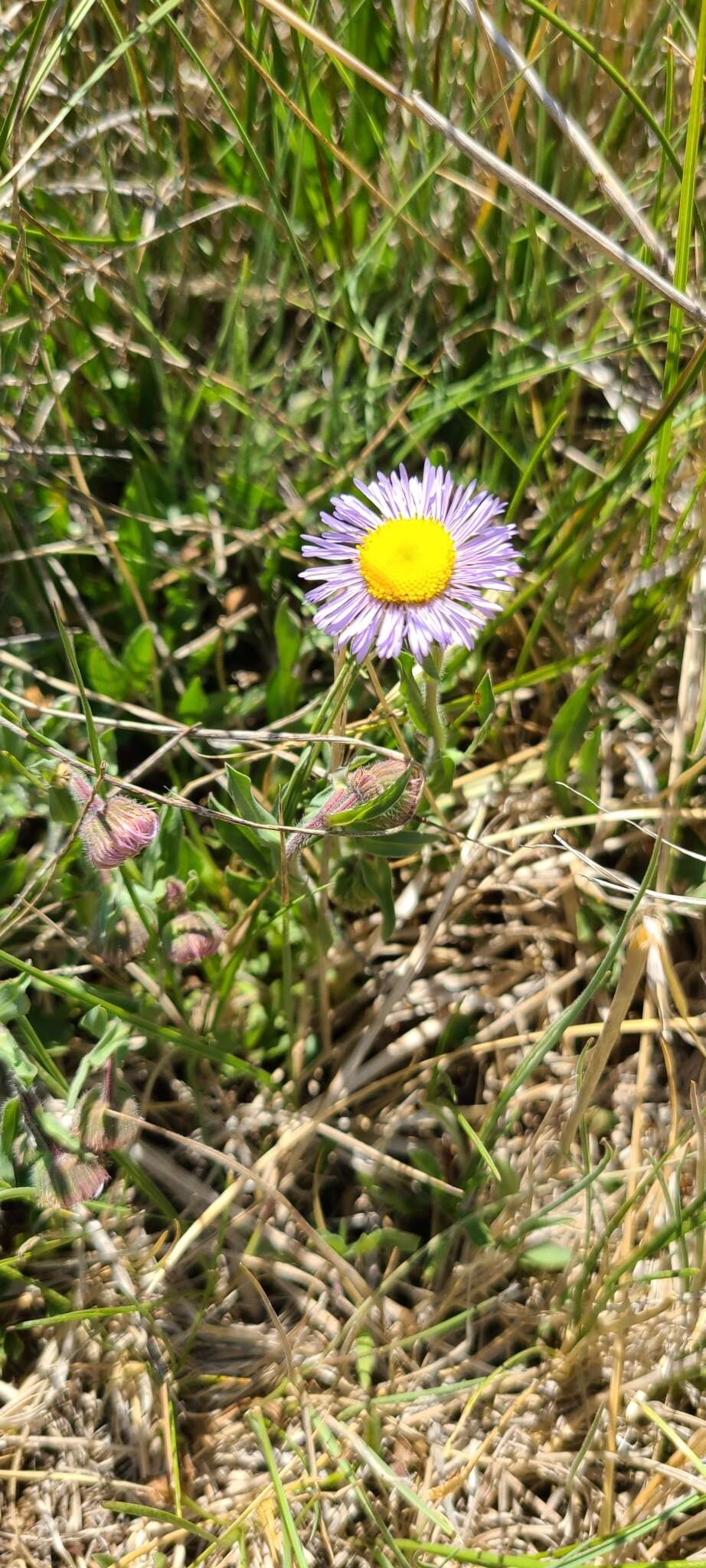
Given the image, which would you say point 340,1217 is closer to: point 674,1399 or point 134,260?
point 674,1399

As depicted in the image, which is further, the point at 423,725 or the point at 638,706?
the point at 638,706

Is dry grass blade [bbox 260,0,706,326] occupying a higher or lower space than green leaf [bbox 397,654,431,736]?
higher

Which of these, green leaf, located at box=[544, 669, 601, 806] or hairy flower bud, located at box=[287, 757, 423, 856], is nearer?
hairy flower bud, located at box=[287, 757, 423, 856]

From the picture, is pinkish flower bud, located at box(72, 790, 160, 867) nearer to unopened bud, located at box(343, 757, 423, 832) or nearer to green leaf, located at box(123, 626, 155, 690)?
unopened bud, located at box(343, 757, 423, 832)

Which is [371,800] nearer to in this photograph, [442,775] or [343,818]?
[343,818]

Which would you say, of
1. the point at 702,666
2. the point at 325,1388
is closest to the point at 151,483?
the point at 702,666

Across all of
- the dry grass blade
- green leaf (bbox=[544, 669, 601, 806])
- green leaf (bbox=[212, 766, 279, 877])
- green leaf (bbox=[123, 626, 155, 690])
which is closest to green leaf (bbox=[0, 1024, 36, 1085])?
green leaf (bbox=[212, 766, 279, 877])
